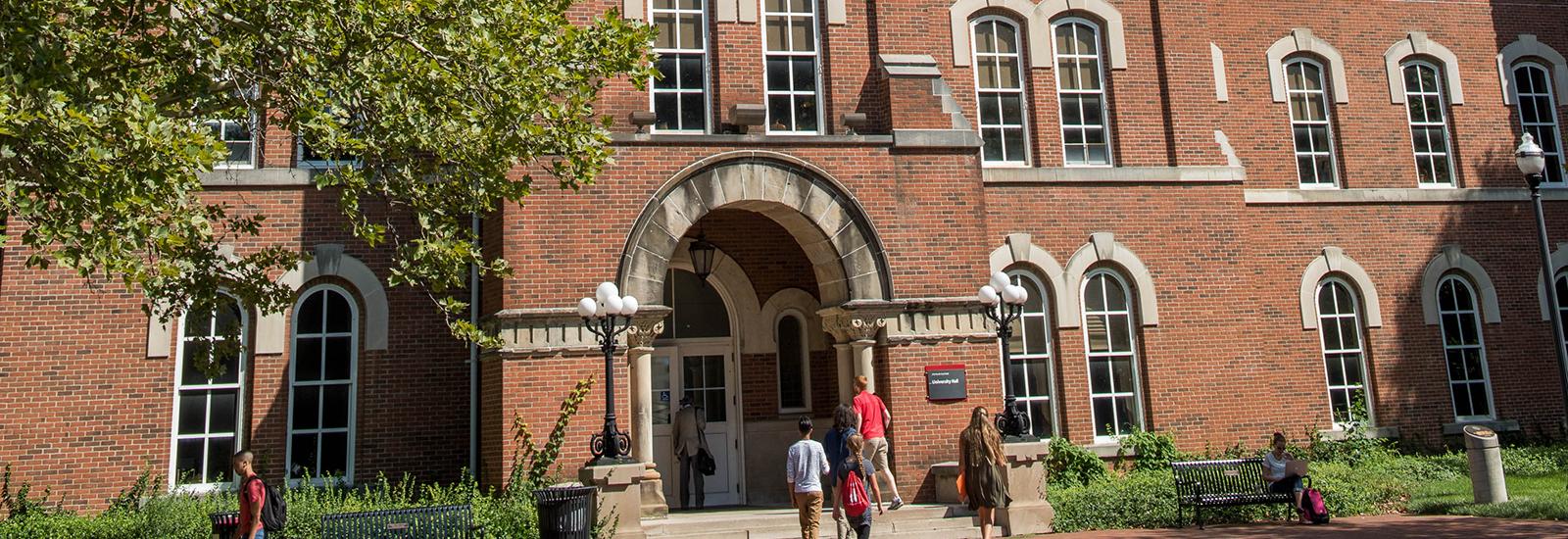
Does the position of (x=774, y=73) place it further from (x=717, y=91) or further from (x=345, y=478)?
(x=345, y=478)

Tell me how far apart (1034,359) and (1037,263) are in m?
1.32

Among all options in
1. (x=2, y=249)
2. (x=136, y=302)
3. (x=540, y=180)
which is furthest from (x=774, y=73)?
(x=2, y=249)

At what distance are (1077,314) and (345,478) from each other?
9.70m

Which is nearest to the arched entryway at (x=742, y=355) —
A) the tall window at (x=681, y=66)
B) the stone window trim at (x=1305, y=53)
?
the tall window at (x=681, y=66)

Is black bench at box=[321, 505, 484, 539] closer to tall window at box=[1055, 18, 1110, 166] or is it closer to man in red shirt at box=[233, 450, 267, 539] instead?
man in red shirt at box=[233, 450, 267, 539]

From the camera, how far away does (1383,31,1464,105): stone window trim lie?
17781mm

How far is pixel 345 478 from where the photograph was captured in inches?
528

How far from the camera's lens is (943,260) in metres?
13.4

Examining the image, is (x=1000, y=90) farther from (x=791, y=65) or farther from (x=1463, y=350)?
(x=1463, y=350)

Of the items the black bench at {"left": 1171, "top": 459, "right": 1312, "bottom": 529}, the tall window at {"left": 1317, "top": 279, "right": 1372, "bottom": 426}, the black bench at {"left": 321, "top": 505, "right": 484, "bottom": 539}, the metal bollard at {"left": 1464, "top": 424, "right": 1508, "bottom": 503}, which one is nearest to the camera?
the black bench at {"left": 321, "top": 505, "right": 484, "bottom": 539}

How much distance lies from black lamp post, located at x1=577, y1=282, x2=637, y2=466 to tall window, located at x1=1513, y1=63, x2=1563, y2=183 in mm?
15627

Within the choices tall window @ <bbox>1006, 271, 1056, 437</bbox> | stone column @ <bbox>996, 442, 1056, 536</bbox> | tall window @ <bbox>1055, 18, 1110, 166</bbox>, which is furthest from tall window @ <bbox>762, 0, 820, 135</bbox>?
stone column @ <bbox>996, 442, 1056, 536</bbox>

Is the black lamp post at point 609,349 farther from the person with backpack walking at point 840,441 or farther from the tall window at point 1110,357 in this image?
the tall window at point 1110,357

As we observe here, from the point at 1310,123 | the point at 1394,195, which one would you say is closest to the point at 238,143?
the point at 1310,123
